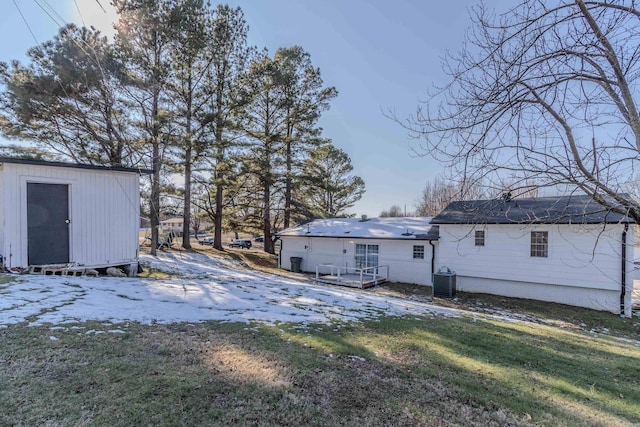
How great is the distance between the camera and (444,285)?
12047mm

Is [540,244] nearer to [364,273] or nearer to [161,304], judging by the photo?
[364,273]

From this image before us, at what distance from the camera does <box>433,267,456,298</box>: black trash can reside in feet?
39.3

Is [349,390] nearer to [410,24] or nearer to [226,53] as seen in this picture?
[410,24]

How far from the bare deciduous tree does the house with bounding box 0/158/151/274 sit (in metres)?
8.27

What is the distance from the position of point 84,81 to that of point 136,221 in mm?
8734

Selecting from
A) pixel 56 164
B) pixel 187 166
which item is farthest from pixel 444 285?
pixel 187 166

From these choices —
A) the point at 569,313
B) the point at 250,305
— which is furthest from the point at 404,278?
the point at 250,305

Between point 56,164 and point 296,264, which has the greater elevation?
point 56,164

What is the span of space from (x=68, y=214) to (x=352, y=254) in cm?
1182

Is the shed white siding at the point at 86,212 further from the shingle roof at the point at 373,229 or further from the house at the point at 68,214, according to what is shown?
the shingle roof at the point at 373,229

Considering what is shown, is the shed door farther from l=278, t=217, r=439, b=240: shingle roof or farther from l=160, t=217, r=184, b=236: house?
l=160, t=217, r=184, b=236: house

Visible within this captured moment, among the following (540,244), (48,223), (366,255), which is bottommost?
(366,255)

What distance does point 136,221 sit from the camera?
9.30 metres

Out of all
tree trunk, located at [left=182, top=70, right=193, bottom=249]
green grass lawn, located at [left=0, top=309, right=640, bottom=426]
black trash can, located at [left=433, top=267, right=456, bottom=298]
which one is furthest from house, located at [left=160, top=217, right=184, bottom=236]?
A: green grass lawn, located at [left=0, top=309, right=640, bottom=426]
